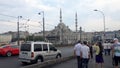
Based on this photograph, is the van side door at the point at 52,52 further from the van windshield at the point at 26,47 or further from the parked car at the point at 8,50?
the parked car at the point at 8,50

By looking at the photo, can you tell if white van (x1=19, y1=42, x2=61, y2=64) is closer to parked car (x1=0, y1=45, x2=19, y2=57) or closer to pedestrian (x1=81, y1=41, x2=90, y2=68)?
pedestrian (x1=81, y1=41, x2=90, y2=68)

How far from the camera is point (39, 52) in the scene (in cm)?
2008

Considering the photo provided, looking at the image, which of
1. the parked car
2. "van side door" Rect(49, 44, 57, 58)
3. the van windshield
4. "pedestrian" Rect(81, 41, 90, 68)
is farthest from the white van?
the parked car

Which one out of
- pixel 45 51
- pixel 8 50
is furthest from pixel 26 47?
pixel 8 50

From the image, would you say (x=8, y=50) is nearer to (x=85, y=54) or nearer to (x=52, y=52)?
(x=52, y=52)

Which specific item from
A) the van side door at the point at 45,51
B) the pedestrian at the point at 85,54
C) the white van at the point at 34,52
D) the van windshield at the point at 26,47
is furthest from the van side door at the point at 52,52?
the pedestrian at the point at 85,54

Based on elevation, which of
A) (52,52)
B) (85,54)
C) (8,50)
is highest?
(85,54)

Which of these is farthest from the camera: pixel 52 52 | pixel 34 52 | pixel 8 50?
pixel 8 50

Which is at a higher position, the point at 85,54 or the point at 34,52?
the point at 85,54

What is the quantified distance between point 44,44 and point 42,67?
178 inches

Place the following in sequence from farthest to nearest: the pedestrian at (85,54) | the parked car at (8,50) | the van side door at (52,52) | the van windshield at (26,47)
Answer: the parked car at (8,50), the van side door at (52,52), the van windshield at (26,47), the pedestrian at (85,54)

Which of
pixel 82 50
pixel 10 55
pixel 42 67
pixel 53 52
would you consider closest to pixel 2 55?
pixel 10 55

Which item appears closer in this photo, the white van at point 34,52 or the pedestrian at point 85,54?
the pedestrian at point 85,54

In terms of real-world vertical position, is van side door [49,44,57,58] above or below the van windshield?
below
